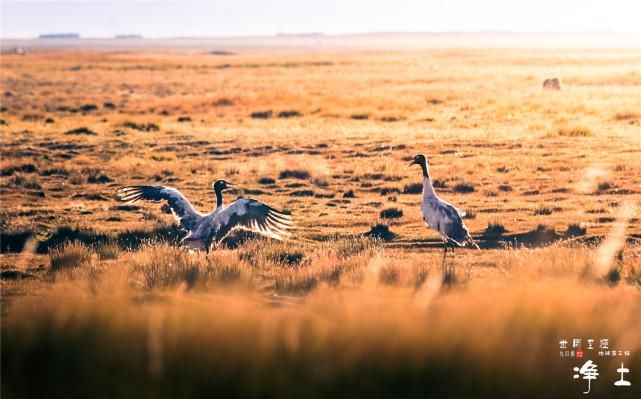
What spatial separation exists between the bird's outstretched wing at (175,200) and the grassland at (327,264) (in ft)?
2.13

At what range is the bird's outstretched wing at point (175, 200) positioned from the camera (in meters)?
Result: 14.1

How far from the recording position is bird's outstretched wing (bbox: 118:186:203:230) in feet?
46.2

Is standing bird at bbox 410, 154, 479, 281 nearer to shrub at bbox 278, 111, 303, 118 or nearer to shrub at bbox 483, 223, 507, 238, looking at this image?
shrub at bbox 483, 223, 507, 238

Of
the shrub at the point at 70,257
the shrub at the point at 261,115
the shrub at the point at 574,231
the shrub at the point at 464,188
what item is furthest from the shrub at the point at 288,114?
the shrub at the point at 70,257

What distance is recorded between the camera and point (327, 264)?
536 inches

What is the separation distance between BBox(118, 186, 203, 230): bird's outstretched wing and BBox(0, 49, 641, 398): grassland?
2.13 ft

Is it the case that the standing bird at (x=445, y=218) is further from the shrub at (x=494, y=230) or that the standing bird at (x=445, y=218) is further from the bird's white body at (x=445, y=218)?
the shrub at (x=494, y=230)

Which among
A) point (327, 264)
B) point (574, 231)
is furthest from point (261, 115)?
point (327, 264)

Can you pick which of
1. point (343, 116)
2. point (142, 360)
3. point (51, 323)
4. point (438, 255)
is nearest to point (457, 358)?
point (142, 360)

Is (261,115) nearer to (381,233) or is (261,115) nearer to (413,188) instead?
(413,188)

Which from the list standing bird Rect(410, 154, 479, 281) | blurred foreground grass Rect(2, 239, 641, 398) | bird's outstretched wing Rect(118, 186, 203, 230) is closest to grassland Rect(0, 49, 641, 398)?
blurred foreground grass Rect(2, 239, 641, 398)

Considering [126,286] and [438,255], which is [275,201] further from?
[126,286]

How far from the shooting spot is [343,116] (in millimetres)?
48156

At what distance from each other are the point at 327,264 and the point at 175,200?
279cm
